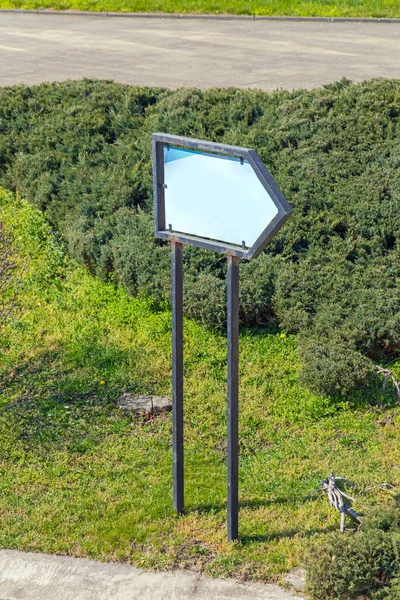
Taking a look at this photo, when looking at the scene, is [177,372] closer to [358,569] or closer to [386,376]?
[358,569]

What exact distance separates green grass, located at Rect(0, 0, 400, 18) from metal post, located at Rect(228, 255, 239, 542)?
16.8m

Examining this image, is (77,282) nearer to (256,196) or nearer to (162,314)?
(162,314)

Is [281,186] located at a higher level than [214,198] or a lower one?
lower

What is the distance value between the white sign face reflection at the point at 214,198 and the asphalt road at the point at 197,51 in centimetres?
908

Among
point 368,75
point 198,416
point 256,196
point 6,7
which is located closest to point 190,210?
point 256,196

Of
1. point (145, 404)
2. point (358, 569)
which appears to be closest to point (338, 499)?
point (358, 569)

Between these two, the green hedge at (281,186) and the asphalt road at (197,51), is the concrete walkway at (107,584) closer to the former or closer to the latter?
the green hedge at (281,186)

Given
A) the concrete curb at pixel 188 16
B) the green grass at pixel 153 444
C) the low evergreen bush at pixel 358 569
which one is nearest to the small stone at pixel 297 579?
the green grass at pixel 153 444

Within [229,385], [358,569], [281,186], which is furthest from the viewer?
[281,186]

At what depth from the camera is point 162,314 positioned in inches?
297

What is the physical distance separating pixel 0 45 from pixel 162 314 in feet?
41.4

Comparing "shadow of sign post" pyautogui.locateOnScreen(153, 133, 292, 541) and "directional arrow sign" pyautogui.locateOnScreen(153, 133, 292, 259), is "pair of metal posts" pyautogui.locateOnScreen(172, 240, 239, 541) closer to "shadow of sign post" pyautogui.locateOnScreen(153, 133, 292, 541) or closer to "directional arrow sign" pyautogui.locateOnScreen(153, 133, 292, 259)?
"shadow of sign post" pyautogui.locateOnScreen(153, 133, 292, 541)

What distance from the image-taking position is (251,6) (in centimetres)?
Answer: 2105

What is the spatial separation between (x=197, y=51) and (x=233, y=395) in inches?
528
